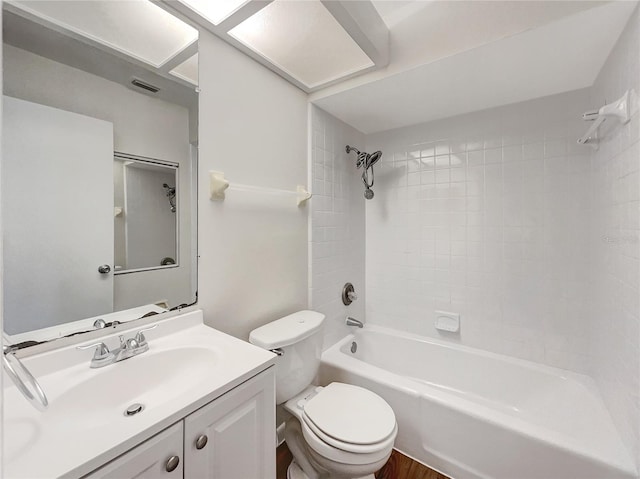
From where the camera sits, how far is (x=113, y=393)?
1.00 meters

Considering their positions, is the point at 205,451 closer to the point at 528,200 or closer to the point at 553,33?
the point at 553,33

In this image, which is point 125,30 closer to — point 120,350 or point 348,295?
point 120,350

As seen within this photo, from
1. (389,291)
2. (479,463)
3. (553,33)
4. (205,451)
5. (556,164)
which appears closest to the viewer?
(205,451)

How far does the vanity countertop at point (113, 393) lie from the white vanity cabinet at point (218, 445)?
1.2 inches

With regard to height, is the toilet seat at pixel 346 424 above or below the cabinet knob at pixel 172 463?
below

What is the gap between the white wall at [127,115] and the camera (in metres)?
0.98

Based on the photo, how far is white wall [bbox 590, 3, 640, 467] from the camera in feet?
3.86

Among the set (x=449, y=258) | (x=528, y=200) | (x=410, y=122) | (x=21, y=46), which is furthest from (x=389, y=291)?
(x=21, y=46)

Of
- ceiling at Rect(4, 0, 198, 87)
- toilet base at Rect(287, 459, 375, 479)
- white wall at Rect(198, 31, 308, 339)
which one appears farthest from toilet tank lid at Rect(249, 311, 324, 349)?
ceiling at Rect(4, 0, 198, 87)

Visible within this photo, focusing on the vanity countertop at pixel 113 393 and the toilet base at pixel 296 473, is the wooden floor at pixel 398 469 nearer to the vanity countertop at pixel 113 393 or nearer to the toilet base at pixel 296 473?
the toilet base at pixel 296 473

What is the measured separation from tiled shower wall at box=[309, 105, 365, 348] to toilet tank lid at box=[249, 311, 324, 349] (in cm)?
33

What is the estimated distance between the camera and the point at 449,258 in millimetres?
2217

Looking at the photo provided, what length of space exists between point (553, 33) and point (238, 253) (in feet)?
5.61

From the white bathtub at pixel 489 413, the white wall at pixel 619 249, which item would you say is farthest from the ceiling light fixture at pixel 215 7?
the white bathtub at pixel 489 413
